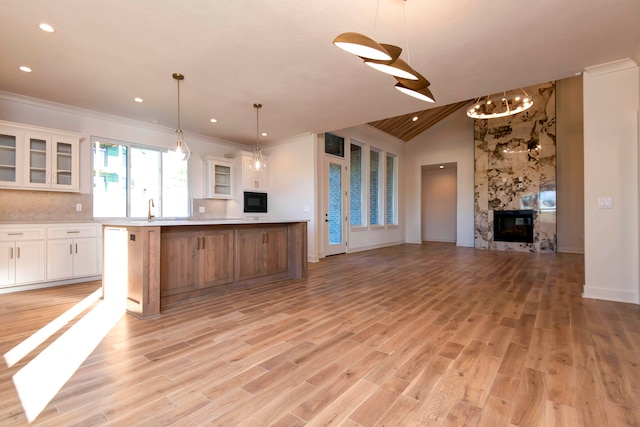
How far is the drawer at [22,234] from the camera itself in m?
3.99

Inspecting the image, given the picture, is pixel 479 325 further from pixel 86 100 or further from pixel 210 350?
pixel 86 100

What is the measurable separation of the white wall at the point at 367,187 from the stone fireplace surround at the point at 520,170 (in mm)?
2385

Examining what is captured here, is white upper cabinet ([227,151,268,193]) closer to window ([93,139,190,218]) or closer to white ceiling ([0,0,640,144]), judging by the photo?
window ([93,139,190,218])

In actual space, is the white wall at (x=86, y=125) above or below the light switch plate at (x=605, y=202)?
above

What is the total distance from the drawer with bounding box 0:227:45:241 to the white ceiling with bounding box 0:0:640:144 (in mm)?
1987

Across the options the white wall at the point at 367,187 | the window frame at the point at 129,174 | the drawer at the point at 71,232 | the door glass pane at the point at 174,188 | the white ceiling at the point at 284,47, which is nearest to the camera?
the white ceiling at the point at 284,47

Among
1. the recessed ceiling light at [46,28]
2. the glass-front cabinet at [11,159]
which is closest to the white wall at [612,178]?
the recessed ceiling light at [46,28]

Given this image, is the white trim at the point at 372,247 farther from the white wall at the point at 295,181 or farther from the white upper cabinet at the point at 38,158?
the white upper cabinet at the point at 38,158

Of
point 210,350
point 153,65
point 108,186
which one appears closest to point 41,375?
point 210,350

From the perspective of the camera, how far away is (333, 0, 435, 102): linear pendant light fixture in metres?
2.00

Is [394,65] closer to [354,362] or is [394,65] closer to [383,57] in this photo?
[383,57]

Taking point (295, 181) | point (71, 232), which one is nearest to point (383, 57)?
point (295, 181)

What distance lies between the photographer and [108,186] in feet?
17.5

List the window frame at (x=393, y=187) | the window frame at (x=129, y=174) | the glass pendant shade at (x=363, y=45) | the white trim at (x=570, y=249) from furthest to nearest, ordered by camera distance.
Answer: the window frame at (x=393, y=187), the white trim at (x=570, y=249), the window frame at (x=129, y=174), the glass pendant shade at (x=363, y=45)
